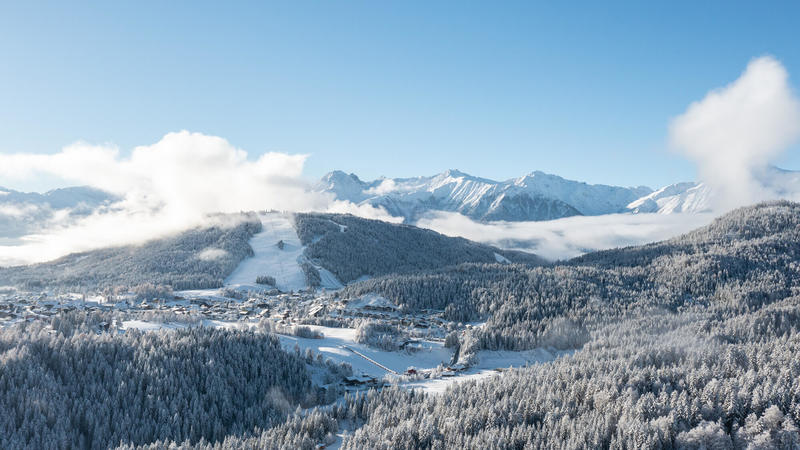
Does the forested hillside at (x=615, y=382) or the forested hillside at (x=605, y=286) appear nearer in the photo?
the forested hillside at (x=615, y=382)

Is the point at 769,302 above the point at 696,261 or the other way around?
the other way around

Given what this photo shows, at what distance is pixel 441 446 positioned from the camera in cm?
3262

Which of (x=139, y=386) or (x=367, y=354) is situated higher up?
(x=139, y=386)

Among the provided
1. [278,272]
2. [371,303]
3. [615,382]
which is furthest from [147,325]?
[278,272]

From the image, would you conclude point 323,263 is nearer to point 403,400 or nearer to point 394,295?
point 394,295

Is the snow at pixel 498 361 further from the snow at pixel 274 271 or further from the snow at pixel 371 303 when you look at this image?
the snow at pixel 274 271

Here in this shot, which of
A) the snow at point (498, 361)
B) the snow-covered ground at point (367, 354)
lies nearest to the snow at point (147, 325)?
the snow-covered ground at point (367, 354)

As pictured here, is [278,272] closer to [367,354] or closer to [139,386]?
[367,354]

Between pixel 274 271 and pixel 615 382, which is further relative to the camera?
pixel 274 271

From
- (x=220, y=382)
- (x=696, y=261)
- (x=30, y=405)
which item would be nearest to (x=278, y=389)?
(x=220, y=382)

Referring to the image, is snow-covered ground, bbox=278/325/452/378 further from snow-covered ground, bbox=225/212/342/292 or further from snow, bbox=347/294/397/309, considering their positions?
snow-covered ground, bbox=225/212/342/292

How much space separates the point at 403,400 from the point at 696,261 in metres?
126

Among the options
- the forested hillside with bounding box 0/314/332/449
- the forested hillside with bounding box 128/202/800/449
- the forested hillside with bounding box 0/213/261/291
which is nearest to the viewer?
the forested hillside with bounding box 128/202/800/449

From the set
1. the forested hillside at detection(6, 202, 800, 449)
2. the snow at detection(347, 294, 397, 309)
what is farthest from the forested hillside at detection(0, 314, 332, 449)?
the snow at detection(347, 294, 397, 309)
